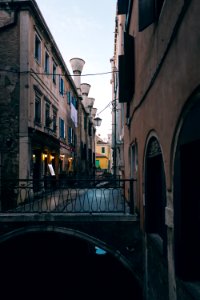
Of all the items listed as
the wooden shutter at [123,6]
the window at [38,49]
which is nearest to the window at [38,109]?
the window at [38,49]

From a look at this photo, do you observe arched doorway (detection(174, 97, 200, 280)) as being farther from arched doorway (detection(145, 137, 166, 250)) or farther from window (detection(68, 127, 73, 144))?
window (detection(68, 127, 73, 144))

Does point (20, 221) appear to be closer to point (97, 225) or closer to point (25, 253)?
point (97, 225)

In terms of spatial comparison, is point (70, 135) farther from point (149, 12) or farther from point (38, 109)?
point (149, 12)

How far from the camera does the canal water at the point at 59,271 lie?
7.88m

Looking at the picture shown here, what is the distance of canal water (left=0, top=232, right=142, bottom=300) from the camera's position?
788 centimetres

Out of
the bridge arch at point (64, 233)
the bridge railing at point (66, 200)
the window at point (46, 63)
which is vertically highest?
the window at point (46, 63)

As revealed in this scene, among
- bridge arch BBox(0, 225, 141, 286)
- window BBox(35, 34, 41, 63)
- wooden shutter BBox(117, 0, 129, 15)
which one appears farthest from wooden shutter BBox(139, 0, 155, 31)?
window BBox(35, 34, 41, 63)

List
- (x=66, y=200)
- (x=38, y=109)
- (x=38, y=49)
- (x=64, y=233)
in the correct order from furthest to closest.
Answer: (x=38, y=109) → (x=38, y=49) → (x=66, y=200) → (x=64, y=233)

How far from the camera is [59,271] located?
9.30 metres

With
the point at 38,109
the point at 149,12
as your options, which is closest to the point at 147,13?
the point at 149,12

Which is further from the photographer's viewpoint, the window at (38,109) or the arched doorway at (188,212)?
the window at (38,109)

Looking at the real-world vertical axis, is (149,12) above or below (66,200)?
above

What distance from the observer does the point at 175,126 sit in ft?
10.8

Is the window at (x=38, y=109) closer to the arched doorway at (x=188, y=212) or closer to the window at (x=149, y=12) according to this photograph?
the window at (x=149, y=12)
